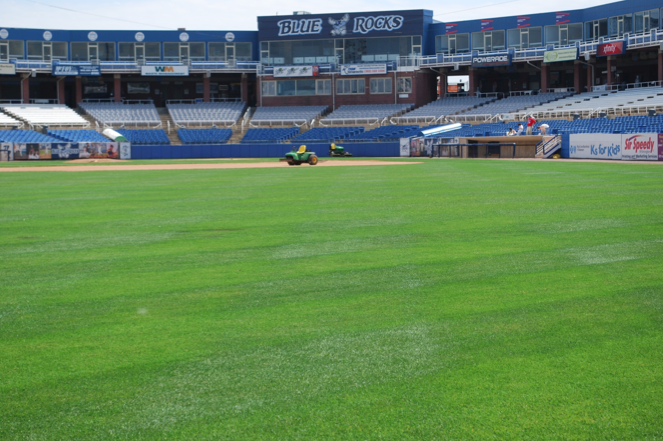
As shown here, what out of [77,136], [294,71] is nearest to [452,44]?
[294,71]

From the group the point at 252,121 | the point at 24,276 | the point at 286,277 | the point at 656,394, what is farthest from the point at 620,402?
the point at 252,121

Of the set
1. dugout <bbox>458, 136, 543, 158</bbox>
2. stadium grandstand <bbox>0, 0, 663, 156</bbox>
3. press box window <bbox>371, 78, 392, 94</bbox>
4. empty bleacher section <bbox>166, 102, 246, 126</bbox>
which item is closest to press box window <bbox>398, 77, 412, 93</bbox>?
stadium grandstand <bbox>0, 0, 663, 156</bbox>

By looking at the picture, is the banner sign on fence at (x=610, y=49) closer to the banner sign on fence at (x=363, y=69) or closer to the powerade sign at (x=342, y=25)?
the powerade sign at (x=342, y=25)

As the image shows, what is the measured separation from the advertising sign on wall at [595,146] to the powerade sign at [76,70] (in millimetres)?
54275

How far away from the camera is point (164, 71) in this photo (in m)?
76.6

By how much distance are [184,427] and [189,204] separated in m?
13.8

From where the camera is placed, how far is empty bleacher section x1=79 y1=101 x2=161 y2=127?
7288 centimetres

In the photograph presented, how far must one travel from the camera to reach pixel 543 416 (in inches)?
180

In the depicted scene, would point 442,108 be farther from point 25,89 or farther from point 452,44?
point 25,89

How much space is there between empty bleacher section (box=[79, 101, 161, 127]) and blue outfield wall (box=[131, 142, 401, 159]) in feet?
43.2

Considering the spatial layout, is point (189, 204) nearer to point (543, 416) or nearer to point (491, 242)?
point (491, 242)

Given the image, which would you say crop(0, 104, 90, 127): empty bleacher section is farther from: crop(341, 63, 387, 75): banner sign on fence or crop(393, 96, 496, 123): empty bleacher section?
crop(393, 96, 496, 123): empty bleacher section

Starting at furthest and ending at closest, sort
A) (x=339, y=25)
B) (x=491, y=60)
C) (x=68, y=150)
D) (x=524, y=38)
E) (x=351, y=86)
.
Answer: (x=351, y=86) → (x=339, y=25) → (x=524, y=38) → (x=491, y=60) → (x=68, y=150)

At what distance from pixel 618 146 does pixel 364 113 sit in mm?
38066
